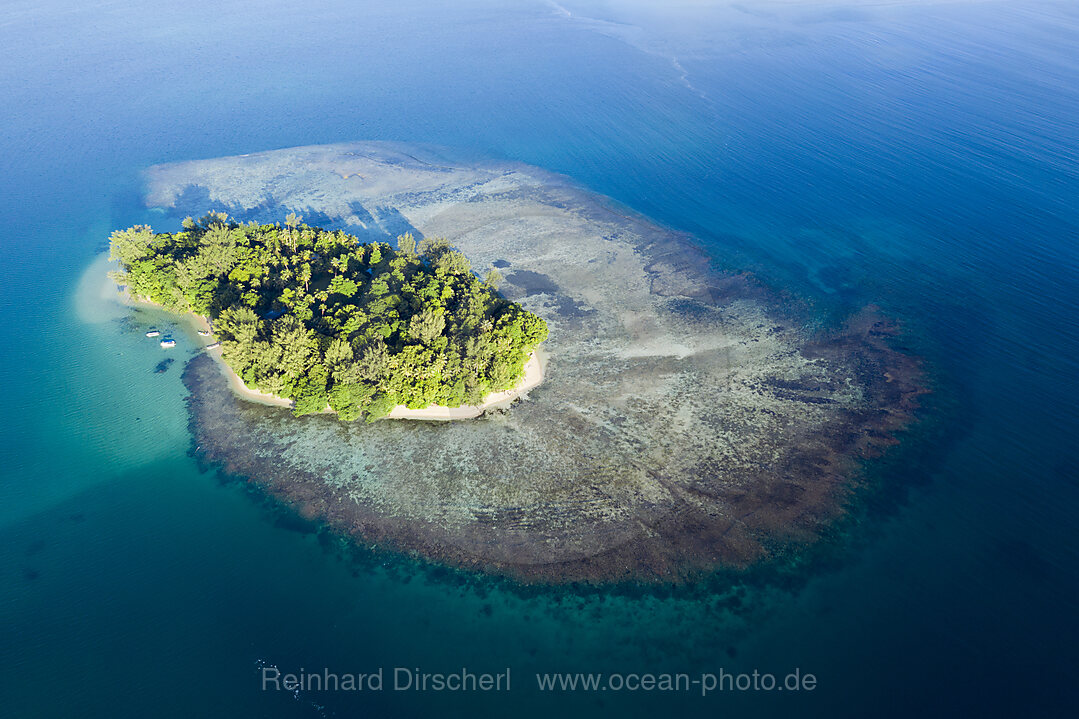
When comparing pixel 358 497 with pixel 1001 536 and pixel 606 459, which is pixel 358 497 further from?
pixel 1001 536

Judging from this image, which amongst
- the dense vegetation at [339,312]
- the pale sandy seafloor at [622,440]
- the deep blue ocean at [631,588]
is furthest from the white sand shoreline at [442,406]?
the deep blue ocean at [631,588]

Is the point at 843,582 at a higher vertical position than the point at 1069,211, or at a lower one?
lower

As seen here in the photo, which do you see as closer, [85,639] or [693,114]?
[85,639]

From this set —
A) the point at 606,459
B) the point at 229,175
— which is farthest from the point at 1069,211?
the point at 229,175

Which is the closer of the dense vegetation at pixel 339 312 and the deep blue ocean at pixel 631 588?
the deep blue ocean at pixel 631 588

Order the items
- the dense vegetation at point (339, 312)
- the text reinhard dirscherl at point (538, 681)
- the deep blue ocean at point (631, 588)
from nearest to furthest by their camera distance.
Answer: the text reinhard dirscherl at point (538, 681) < the deep blue ocean at point (631, 588) < the dense vegetation at point (339, 312)

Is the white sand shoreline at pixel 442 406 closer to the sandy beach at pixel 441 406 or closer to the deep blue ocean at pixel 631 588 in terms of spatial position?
the sandy beach at pixel 441 406
